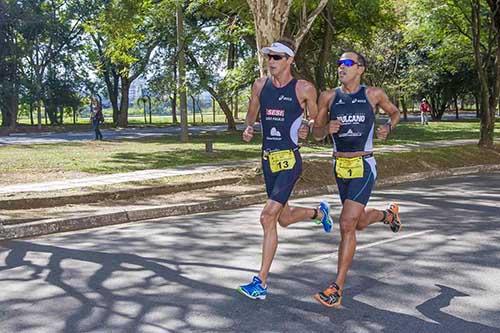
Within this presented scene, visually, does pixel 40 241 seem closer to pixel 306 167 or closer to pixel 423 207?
pixel 423 207

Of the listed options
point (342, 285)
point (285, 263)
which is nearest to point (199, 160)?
point (285, 263)

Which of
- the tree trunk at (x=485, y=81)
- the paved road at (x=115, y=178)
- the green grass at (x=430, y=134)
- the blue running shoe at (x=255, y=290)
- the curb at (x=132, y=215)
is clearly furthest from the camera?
the green grass at (x=430, y=134)

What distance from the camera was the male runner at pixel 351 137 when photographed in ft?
16.5

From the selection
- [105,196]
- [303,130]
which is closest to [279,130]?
[303,130]

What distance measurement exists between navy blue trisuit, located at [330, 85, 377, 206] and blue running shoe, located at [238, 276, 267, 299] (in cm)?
100

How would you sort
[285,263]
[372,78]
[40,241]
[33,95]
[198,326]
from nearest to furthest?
1. [198,326]
2. [285,263]
3. [40,241]
4. [33,95]
5. [372,78]

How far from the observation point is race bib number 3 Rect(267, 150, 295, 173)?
5184 mm

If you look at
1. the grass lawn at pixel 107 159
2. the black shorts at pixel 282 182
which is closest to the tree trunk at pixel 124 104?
the grass lawn at pixel 107 159

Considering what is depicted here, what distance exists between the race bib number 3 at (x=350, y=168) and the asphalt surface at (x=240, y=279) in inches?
38.6

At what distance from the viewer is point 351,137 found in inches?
202

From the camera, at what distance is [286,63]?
5227 millimetres

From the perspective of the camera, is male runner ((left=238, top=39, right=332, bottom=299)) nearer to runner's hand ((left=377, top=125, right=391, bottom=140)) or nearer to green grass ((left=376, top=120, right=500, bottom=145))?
runner's hand ((left=377, top=125, right=391, bottom=140))

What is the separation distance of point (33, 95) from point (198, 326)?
40137mm

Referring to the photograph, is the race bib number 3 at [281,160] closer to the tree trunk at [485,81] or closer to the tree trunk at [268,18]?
the tree trunk at [268,18]
